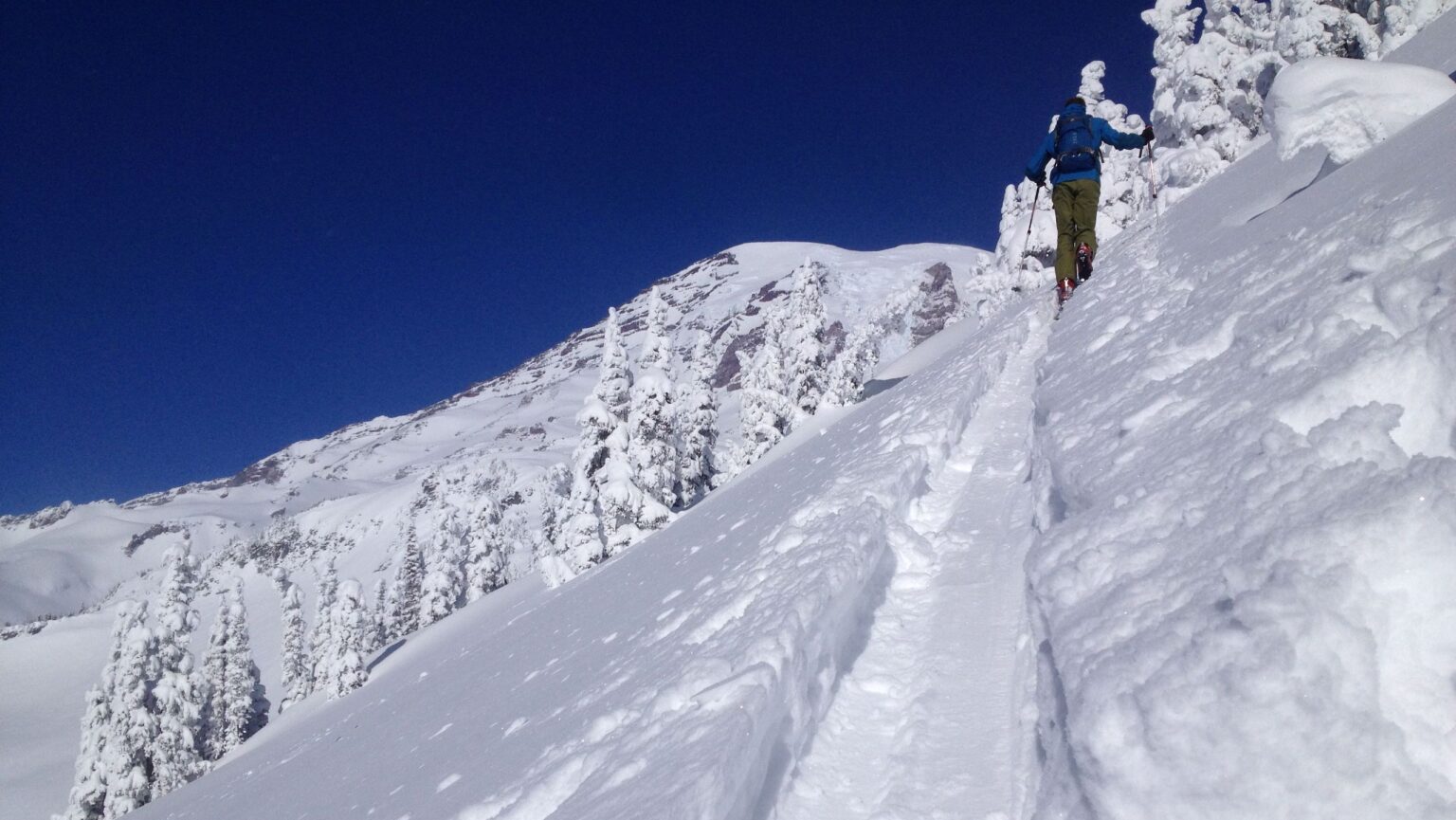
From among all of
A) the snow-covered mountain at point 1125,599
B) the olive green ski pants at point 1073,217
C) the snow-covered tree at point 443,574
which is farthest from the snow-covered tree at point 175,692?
the olive green ski pants at point 1073,217

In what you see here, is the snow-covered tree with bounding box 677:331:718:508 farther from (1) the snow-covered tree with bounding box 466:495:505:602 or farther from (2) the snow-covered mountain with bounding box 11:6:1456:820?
(2) the snow-covered mountain with bounding box 11:6:1456:820

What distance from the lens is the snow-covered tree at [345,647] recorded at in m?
32.4

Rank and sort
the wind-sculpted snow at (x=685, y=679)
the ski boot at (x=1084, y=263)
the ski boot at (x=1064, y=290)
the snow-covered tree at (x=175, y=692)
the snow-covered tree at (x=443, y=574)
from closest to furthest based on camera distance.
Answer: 1. the wind-sculpted snow at (x=685, y=679)
2. the ski boot at (x=1084, y=263)
3. the ski boot at (x=1064, y=290)
4. the snow-covered tree at (x=175, y=692)
5. the snow-covered tree at (x=443, y=574)

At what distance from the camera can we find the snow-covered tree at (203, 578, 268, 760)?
40312 millimetres

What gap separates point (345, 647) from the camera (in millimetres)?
33719

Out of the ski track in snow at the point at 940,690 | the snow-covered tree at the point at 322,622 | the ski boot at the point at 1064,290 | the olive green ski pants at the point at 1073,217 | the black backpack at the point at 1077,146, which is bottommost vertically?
the ski track in snow at the point at 940,690

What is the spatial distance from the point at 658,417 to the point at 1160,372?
74.5ft

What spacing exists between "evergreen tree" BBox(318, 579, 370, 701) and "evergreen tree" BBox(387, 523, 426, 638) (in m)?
9.56

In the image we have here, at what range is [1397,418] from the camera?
6.14 ft

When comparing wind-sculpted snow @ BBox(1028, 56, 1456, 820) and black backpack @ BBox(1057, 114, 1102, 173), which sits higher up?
black backpack @ BBox(1057, 114, 1102, 173)

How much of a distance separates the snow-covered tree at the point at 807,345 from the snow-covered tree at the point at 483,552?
21594 millimetres

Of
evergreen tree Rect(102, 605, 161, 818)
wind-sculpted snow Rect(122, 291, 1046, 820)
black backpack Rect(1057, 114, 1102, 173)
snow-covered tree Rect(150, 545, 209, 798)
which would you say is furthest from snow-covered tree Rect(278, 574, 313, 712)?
black backpack Rect(1057, 114, 1102, 173)

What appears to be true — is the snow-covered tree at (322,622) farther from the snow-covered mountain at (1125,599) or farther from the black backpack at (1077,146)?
the black backpack at (1077,146)

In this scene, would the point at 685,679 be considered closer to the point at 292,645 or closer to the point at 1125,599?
the point at 1125,599
